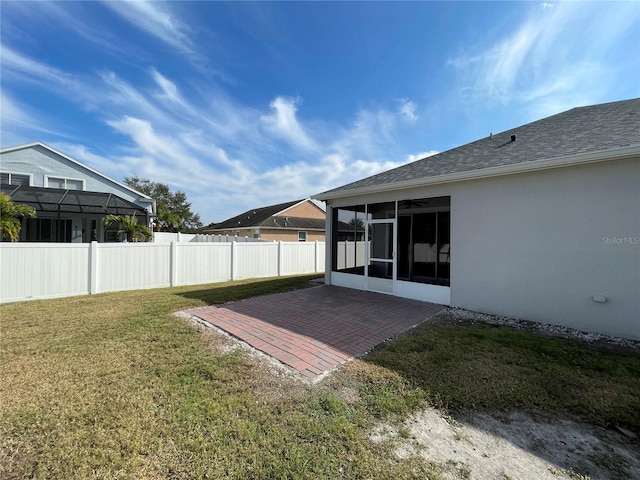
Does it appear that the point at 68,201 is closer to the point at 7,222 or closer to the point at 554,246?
the point at 7,222

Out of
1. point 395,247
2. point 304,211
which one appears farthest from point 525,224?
point 304,211

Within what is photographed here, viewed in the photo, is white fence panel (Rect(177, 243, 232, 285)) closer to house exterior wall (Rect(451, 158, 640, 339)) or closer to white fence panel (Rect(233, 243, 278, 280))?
white fence panel (Rect(233, 243, 278, 280))

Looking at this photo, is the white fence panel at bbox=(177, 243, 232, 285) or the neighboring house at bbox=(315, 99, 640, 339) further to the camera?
the white fence panel at bbox=(177, 243, 232, 285)

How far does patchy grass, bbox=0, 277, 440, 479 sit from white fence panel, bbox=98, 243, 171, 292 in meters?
4.16

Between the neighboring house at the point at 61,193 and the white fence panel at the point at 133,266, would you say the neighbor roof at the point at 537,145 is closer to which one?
the white fence panel at the point at 133,266

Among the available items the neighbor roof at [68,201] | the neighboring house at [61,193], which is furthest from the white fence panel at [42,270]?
the neighboring house at [61,193]

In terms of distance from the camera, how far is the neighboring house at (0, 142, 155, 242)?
13.0 meters

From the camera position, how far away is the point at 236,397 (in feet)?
9.99

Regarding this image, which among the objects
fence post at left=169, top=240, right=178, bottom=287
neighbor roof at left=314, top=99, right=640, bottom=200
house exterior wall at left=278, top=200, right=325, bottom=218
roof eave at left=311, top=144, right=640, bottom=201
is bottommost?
fence post at left=169, top=240, right=178, bottom=287

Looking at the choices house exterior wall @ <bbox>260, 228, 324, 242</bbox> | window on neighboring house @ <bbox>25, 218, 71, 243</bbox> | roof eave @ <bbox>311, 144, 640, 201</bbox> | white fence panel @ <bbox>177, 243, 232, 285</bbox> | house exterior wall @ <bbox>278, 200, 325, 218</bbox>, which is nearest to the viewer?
roof eave @ <bbox>311, 144, 640, 201</bbox>

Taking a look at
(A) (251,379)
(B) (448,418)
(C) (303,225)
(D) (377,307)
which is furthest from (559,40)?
(C) (303,225)

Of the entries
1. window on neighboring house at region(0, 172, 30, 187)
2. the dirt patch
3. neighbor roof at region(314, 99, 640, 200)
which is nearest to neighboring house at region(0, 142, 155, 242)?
window on neighboring house at region(0, 172, 30, 187)

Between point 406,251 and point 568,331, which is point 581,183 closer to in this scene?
point 568,331

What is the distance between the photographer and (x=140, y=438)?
2400mm
